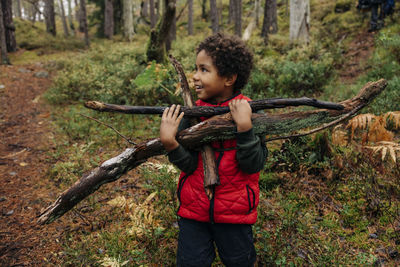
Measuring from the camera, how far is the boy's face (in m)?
2.06

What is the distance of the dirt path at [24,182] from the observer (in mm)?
3072

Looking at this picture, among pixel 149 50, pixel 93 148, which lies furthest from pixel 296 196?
pixel 149 50

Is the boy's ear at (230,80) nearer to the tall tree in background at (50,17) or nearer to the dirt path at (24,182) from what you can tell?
the dirt path at (24,182)

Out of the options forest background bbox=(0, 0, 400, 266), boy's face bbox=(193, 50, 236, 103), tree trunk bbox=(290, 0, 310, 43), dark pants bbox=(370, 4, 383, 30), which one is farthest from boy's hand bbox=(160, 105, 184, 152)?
dark pants bbox=(370, 4, 383, 30)

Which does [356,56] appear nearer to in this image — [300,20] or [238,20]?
[300,20]

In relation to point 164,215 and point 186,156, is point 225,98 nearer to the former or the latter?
point 186,156

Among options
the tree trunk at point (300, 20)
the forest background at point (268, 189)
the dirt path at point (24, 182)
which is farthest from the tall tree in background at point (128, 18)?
the forest background at point (268, 189)

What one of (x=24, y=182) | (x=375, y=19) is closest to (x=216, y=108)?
(x=24, y=182)

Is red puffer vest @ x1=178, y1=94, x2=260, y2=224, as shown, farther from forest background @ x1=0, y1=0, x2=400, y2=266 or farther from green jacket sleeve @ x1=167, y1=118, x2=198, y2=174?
forest background @ x1=0, y1=0, x2=400, y2=266

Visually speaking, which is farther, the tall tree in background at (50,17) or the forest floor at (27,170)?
the tall tree in background at (50,17)

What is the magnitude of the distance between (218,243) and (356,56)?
986 cm

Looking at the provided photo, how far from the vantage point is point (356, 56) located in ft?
31.0

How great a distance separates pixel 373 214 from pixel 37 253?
13.3 ft

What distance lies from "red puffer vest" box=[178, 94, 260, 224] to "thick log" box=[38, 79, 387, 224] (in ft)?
0.59
